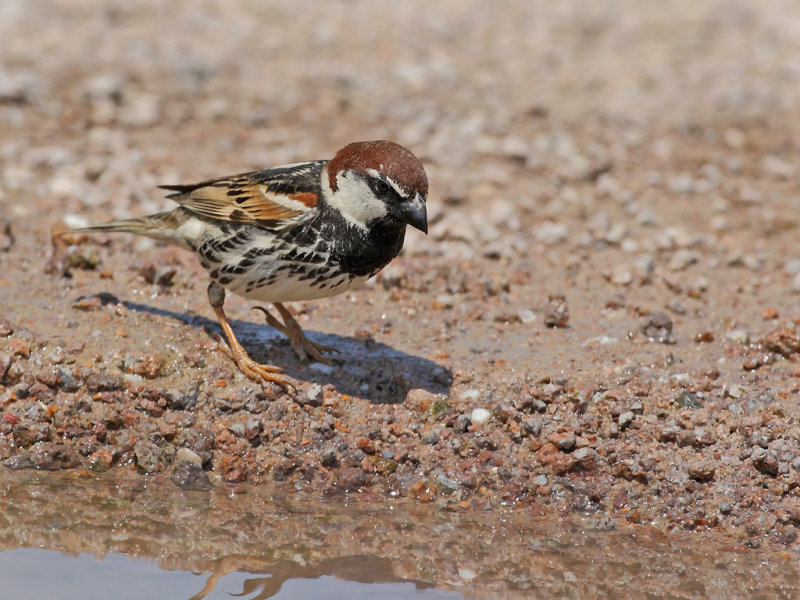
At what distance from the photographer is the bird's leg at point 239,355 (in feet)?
20.9

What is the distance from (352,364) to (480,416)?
1.02m

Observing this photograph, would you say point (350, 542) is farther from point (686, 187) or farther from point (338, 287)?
point (686, 187)

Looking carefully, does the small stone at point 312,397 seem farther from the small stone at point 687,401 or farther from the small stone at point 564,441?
the small stone at point 687,401

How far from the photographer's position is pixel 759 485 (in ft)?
18.7

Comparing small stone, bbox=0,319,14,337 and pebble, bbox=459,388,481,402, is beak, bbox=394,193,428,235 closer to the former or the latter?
pebble, bbox=459,388,481,402

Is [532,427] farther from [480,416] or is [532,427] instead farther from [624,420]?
[624,420]

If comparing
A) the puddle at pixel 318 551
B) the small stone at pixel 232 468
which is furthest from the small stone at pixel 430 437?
the small stone at pixel 232 468

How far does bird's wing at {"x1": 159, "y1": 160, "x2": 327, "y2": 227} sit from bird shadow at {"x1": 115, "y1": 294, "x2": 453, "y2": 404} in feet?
2.86

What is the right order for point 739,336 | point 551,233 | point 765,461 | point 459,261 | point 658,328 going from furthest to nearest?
point 551,233, point 459,261, point 658,328, point 739,336, point 765,461

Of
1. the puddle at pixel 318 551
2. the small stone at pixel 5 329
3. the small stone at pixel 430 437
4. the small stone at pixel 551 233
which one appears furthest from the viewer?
the small stone at pixel 551 233

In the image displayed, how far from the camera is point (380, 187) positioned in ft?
19.6

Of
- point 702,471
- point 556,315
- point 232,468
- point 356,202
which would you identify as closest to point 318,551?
point 232,468

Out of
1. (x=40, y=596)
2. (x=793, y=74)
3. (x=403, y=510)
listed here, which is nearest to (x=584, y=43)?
(x=793, y=74)

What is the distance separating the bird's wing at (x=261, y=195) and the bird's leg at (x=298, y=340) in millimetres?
697
